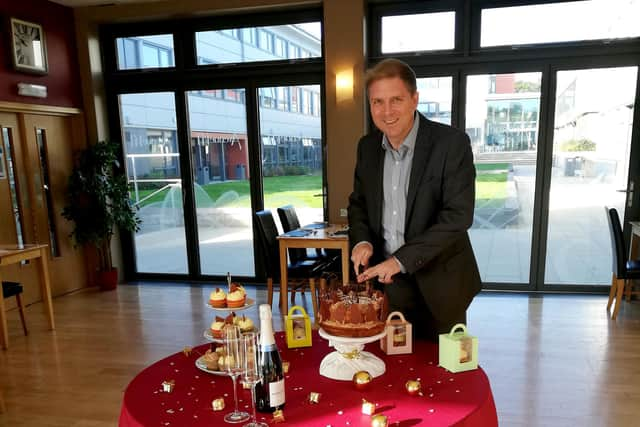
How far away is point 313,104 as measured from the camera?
4922mm

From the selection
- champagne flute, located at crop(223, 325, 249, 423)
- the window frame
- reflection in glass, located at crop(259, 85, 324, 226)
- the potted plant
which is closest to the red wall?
the window frame

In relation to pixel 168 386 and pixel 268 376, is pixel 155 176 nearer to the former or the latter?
pixel 168 386

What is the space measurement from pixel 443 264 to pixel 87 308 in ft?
13.4

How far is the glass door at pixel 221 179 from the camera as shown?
16.7 feet

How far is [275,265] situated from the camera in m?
4.08

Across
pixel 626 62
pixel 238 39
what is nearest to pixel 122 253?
pixel 238 39

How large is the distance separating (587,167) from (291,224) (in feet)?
9.97

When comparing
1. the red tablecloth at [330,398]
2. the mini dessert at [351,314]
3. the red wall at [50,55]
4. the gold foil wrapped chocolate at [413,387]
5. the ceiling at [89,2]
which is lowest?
the red tablecloth at [330,398]

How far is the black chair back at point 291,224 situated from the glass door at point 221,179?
762mm

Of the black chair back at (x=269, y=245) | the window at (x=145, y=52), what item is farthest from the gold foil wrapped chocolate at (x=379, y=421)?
the window at (x=145, y=52)

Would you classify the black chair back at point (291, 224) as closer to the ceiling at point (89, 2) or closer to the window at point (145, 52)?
the window at point (145, 52)

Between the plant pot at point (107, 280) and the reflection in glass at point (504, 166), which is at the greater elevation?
the reflection in glass at point (504, 166)

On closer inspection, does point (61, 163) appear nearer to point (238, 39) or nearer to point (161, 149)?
point (161, 149)

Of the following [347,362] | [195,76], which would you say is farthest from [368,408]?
[195,76]
